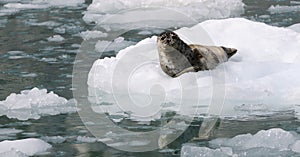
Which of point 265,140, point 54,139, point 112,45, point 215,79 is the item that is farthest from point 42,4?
point 265,140

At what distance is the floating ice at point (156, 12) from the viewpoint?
10.7m

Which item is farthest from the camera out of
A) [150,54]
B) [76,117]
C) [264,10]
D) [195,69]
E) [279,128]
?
[264,10]

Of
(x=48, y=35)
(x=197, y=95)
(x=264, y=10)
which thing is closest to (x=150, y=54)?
(x=197, y=95)

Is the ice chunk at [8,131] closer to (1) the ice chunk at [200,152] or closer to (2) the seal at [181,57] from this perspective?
(1) the ice chunk at [200,152]

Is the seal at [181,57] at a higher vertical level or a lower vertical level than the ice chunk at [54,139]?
higher

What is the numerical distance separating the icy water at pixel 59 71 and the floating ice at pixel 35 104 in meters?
0.14

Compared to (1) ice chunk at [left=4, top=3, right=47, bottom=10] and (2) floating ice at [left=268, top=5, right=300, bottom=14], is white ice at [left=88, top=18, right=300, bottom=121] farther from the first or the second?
(1) ice chunk at [left=4, top=3, right=47, bottom=10]

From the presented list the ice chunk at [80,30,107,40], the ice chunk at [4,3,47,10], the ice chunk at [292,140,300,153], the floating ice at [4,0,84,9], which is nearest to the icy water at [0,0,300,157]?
the ice chunk at [80,30,107,40]

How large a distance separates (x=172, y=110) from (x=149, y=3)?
5.32 metres

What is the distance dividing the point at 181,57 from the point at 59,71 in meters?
1.38

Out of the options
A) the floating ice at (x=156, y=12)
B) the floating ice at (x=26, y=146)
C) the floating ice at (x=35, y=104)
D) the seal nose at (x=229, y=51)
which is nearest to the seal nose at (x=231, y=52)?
the seal nose at (x=229, y=51)

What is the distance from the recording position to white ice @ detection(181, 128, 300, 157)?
17.0ft

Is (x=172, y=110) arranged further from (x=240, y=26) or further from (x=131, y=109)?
(x=240, y=26)

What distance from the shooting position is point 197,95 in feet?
21.7
